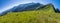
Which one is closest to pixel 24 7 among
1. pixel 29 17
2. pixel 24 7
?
pixel 24 7

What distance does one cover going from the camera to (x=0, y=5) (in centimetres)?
168

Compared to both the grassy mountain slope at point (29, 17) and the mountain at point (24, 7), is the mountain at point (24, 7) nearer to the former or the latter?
the mountain at point (24, 7)

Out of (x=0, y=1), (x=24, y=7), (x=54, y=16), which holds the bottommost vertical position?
(x=54, y=16)

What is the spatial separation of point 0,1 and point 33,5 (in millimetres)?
418

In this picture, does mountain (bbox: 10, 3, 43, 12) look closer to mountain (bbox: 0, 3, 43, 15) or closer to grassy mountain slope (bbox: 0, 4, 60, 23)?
mountain (bbox: 0, 3, 43, 15)

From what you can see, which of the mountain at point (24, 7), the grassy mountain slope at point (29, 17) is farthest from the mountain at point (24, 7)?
the grassy mountain slope at point (29, 17)

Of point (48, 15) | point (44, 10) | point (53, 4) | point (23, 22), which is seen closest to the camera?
point (23, 22)

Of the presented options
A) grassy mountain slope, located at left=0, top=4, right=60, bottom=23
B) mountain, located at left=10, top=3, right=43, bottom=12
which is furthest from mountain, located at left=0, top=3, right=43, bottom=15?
grassy mountain slope, located at left=0, top=4, right=60, bottom=23

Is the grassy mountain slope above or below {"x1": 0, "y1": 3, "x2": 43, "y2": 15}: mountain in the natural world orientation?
below

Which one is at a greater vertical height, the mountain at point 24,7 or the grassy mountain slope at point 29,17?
the mountain at point 24,7

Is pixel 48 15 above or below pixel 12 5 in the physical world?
below

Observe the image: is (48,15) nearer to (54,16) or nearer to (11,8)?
(54,16)

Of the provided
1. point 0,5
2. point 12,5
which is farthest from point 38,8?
point 0,5

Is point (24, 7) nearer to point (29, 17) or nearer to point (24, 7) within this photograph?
point (24, 7)
